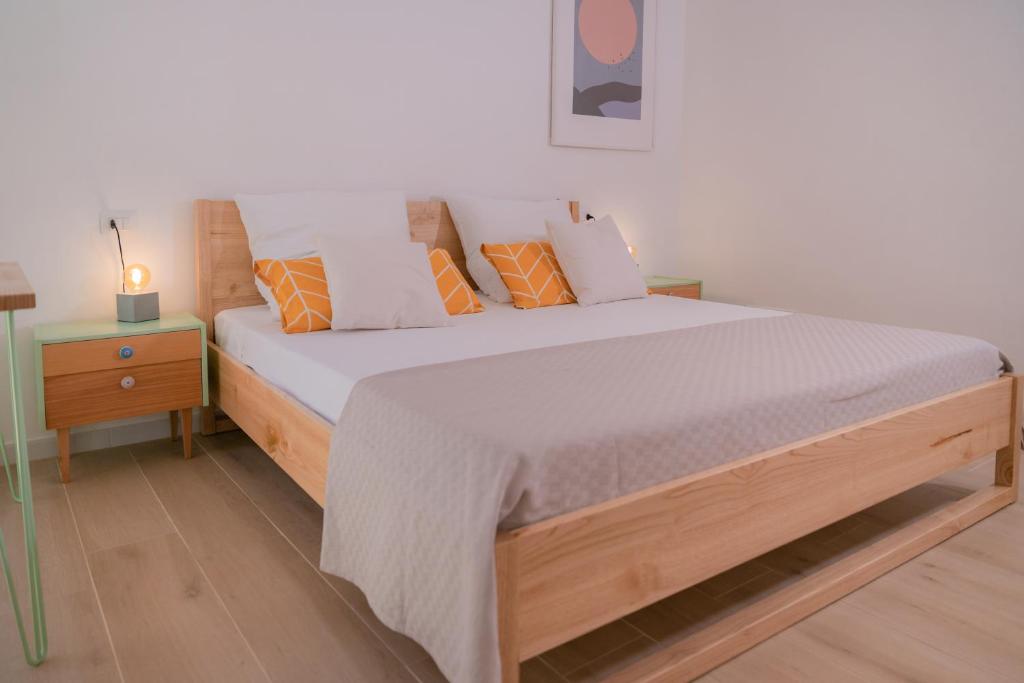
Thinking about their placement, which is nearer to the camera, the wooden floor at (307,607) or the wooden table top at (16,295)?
the wooden table top at (16,295)

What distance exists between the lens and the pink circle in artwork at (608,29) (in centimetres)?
399

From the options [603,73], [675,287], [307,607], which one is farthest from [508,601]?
[603,73]

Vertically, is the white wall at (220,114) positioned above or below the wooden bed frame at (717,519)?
above

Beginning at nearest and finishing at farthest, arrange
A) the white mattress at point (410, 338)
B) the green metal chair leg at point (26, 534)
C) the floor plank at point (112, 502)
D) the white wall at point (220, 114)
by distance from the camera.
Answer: the green metal chair leg at point (26, 534) → the white mattress at point (410, 338) → the floor plank at point (112, 502) → the white wall at point (220, 114)

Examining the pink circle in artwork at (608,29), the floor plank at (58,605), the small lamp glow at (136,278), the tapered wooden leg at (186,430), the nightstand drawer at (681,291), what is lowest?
the floor plank at (58,605)

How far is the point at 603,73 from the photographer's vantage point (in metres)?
4.12

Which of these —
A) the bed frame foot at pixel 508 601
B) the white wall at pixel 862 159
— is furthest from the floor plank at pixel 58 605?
the white wall at pixel 862 159

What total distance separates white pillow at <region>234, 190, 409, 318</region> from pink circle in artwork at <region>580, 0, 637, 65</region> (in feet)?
5.62

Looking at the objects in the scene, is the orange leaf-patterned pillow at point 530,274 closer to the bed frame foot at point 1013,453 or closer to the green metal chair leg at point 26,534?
the bed frame foot at point 1013,453

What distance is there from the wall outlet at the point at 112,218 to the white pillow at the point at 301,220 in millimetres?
399

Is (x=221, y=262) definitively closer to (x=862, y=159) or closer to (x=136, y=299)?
(x=136, y=299)

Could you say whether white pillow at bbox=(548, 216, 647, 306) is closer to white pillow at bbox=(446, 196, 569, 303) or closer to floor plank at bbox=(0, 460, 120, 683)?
white pillow at bbox=(446, 196, 569, 303)

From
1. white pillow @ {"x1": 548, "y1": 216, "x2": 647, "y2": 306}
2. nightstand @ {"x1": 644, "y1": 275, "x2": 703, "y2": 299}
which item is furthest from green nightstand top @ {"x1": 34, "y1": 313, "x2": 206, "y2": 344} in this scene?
nightstand @ {"x1": 644, "y1": 275, "x2": 703, "y2": 299}

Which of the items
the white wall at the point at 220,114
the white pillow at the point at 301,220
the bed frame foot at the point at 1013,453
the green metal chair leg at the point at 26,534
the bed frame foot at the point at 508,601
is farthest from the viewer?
the white pillow at the point at 301,220
